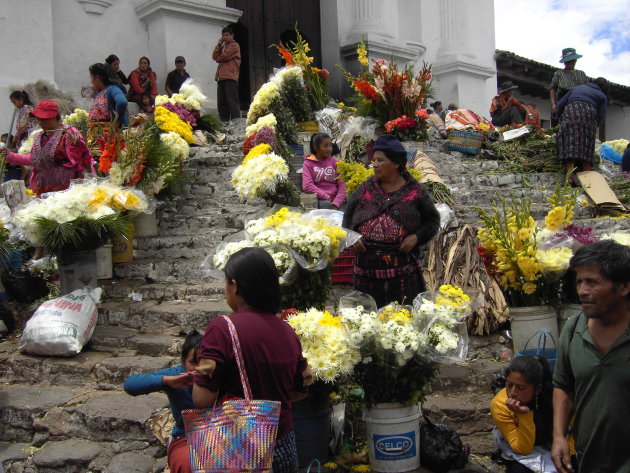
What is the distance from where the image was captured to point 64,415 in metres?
4.43

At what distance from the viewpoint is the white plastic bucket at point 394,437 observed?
356cm

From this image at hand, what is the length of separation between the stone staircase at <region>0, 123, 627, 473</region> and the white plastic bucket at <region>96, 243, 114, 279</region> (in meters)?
0.12

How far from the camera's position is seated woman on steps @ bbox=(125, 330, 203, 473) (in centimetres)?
273

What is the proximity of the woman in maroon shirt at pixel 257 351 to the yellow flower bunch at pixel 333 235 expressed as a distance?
1569 millimetres

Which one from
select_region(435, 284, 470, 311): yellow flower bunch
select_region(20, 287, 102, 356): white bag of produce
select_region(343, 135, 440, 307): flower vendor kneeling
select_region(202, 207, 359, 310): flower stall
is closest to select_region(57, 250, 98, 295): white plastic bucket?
select_region(20, 287, 102, 356): white bag of produce

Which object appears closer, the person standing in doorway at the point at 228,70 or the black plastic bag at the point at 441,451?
the black plastic bag at the point at 441,451

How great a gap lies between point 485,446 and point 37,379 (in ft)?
11.4

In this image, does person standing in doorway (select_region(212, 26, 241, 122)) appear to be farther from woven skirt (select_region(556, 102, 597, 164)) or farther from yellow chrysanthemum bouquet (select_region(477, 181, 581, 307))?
yellow chrysanthemum bouquet (select_region(477, 181, 581, 307))

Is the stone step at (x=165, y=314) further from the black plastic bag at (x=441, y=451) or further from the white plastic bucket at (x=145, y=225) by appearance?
the black plastic bag at (x=441, y=451)

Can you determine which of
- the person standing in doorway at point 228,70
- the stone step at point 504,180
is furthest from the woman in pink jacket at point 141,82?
the stone step at point 504,180

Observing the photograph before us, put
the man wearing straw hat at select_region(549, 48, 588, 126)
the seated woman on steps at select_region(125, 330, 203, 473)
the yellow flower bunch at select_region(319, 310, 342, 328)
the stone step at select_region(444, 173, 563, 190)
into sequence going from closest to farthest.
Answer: the seated woman on steps at select_region(125, 330, 203, 473) < the yellow flower bunch at select_region(319, 310, 342, 328) < the stone step at select_region(444, 173, 563, 190) < the man wearing straw hat at select_region(549, 48, 588, 126)

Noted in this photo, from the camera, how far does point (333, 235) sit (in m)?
Answer: 4.05

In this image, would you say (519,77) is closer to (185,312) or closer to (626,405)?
(185,312)

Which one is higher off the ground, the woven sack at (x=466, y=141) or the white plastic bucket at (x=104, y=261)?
the woven sack at (x=466, y=141)
